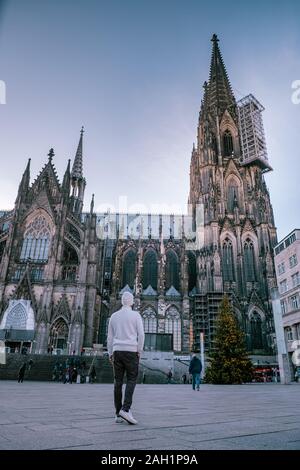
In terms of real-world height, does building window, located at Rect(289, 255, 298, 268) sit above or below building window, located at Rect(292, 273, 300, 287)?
above

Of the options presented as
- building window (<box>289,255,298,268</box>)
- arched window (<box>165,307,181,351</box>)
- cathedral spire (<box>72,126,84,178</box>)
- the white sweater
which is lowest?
the white sweater

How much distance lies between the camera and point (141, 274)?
44188 mm

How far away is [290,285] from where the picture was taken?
30719 millimetres

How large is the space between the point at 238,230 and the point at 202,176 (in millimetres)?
9319

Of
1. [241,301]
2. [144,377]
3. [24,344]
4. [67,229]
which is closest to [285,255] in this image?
[241,301]

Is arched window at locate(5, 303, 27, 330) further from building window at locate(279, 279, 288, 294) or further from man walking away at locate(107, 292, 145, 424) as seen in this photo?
man walking away at locate(107, 292, 145, 424)

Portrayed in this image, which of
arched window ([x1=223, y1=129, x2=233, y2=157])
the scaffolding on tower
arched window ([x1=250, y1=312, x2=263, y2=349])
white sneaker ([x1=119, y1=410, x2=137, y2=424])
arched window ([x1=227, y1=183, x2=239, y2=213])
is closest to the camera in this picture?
white sneaker ([x1=119, y1=410, x2=137, y2=424])

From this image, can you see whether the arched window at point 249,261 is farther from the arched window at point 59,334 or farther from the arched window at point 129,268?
the arched window at point 59,334

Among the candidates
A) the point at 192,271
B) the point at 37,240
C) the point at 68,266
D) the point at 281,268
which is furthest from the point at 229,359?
the point at 37,240

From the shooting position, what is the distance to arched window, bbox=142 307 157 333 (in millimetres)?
41156

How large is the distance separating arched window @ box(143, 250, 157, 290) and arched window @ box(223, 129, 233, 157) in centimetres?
1829

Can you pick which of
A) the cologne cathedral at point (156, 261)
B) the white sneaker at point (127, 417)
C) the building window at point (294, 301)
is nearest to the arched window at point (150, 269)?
the cologne cathedral at point (156, 261)

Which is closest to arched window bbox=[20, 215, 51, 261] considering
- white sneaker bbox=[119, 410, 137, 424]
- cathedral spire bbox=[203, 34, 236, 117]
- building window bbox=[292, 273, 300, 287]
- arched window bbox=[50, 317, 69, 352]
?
arched window bbox=[50, 317, 69, 352]
